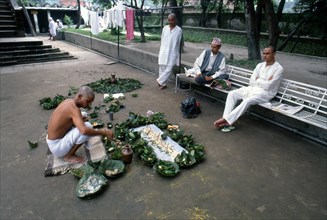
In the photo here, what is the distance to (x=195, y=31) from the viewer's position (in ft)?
76.5

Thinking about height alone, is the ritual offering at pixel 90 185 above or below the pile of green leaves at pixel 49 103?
above

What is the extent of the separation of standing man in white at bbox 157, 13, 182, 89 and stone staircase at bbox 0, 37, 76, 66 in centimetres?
678

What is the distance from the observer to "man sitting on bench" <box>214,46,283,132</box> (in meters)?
4.47

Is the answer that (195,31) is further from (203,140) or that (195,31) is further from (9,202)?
(9,202)

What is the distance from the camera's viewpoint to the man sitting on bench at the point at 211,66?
5500mm

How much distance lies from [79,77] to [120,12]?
3490 millimetres

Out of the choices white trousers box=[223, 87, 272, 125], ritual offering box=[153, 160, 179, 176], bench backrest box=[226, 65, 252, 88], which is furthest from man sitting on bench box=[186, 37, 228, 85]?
ritual offering box=[153, 160, 179, 176]

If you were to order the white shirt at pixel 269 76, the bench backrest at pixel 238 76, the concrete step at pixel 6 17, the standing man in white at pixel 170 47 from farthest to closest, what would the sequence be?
the concrete step at pixel 6 17, the standing man in white at pixel 170 47, the bench backrest at pixel 238 76, the white shirt at pixel 269 76

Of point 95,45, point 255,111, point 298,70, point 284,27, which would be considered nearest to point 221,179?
point 255,111

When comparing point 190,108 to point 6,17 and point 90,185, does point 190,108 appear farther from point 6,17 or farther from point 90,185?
point 6,17

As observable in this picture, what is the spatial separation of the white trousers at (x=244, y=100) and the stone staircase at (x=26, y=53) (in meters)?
9.50

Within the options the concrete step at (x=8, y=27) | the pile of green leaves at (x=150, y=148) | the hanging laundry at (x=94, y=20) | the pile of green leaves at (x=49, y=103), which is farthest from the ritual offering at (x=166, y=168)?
the concrete step at (x=8, y=27)

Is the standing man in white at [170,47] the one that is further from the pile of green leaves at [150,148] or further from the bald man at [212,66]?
the pile of green leaves at [150,148]

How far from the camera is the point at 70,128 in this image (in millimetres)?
3520
